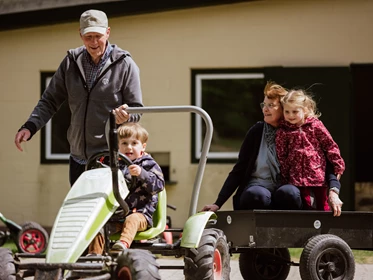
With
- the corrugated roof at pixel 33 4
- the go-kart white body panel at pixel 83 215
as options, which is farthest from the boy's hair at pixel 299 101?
the corrugated roof at pixel 33 4

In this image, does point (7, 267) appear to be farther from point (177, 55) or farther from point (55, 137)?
point (55, 137)

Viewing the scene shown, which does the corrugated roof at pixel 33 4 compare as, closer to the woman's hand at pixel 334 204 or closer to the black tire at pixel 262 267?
the black tire at pixel 262 267

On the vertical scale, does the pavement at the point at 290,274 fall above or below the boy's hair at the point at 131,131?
below

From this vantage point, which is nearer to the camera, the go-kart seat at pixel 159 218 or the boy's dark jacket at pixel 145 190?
the boy's dark jacket at pixel 145 190

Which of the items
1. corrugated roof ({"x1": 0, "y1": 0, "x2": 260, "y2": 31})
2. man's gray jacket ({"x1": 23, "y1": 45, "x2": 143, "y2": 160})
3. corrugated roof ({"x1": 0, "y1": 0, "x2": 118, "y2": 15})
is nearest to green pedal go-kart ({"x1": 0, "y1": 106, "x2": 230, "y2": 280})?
man's gray jacket ({"x1": 23, "y1": 45, "x2": 143, "y2": 160})

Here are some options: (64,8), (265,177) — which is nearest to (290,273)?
(265,177)

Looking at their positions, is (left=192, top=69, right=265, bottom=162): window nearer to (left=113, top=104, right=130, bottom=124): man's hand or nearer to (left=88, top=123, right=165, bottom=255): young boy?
(left=88, top=123, right=165, bottom=255): young boy

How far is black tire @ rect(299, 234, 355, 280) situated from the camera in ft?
22.7

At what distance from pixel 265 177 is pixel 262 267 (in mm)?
876

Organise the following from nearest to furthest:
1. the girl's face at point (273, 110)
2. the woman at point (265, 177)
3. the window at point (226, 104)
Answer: the woman at point (265, 177) → the girl's face at point (273, 110) → the window at point (226, 104)

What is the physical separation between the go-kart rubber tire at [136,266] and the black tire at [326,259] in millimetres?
1787

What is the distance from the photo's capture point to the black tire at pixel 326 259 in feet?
22.7

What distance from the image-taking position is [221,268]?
6.73 m

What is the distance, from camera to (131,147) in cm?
648
